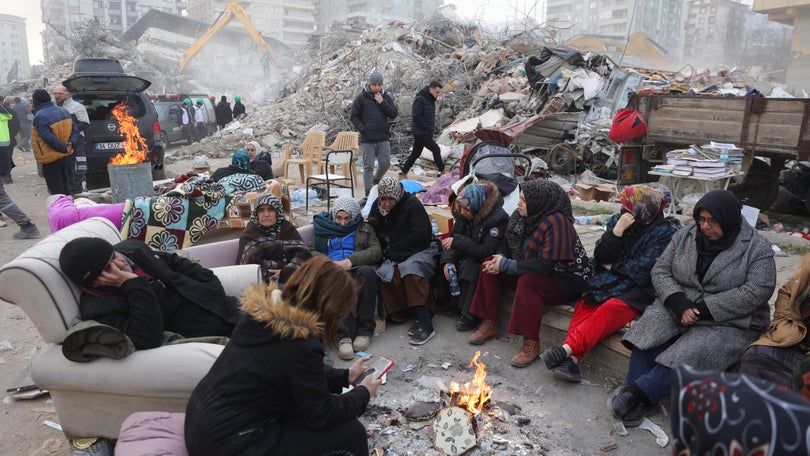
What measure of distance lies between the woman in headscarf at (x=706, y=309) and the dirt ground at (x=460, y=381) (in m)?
0.25

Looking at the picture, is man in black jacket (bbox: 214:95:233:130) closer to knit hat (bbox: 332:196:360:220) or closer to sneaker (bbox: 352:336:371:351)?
knit hat (bbox: 332:196:360:220)

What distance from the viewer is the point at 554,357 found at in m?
3.83

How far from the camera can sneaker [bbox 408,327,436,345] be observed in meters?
4.71

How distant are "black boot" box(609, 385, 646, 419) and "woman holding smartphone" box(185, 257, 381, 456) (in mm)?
1828

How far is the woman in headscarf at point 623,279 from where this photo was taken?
386 cm

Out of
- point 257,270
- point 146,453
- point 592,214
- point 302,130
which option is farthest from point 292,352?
point 302,130

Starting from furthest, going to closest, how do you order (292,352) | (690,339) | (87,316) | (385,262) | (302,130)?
(302,130) < (385,262) < (690,339) < (87,316) < (292,352)

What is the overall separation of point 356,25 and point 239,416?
27.1 m

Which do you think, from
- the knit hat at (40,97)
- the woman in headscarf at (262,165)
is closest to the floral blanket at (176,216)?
the woman in headscarf at (262,165)

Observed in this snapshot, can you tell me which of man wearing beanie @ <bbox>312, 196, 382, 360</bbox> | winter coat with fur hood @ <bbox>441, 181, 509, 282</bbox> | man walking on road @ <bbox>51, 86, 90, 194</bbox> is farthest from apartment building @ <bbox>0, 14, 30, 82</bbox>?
winter coat with fur hood @ <bbox>441, 181, 509, 282</bbox>

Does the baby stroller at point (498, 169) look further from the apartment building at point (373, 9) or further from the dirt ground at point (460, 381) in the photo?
the apartment building at point (373, 9)

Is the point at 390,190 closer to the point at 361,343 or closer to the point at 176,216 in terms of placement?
the point at 361,343

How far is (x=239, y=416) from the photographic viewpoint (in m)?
2.32

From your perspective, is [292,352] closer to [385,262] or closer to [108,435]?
[108,435]
